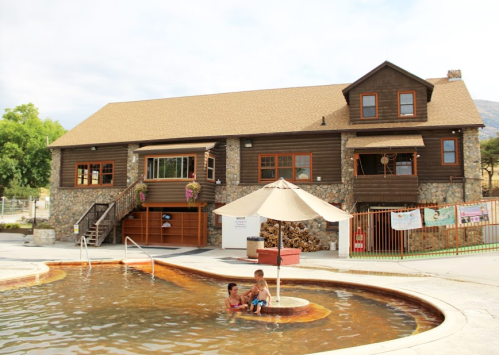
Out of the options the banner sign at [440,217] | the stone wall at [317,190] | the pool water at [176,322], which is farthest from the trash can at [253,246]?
the banner sign at [440,217]

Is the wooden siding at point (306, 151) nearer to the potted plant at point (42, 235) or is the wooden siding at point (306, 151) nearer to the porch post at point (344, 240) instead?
the porch post at point (344, 240)

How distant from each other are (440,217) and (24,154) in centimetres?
5763

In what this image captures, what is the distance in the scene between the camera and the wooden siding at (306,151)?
22.4m

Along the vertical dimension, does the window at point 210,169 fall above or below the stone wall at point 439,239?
above

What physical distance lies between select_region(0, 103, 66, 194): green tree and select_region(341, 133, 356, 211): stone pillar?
1879 inches

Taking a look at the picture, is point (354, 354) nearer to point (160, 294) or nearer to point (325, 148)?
point (160, 294)

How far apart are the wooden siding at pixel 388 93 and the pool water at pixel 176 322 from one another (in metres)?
13.4

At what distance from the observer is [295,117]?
79.6 feet

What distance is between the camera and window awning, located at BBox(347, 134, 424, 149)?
19.9 meters

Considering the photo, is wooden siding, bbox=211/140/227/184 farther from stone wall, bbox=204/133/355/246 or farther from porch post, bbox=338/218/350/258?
porch post, bbox=338/218/350/258

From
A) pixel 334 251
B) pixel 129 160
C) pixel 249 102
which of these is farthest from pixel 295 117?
pixel 129 160

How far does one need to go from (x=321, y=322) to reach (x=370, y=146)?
13.9m

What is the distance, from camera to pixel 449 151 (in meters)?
21.0

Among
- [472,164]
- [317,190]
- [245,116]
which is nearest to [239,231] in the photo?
[317,190]
